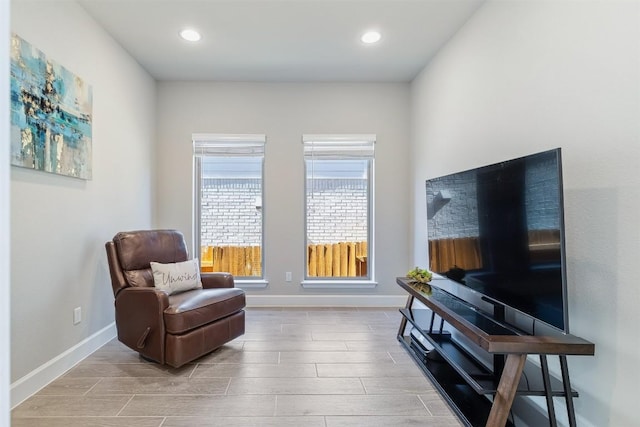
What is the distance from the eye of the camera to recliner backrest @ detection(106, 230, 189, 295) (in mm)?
2482

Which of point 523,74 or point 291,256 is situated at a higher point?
point 523,74

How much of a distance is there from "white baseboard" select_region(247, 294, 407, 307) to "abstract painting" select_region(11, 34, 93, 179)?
7.27 feet

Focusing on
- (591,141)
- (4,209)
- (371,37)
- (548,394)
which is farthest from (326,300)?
(4,209)

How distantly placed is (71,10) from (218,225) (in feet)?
7.81

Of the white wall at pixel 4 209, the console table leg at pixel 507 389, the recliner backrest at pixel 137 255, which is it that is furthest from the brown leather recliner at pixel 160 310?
the console table leg at pixel 507 389

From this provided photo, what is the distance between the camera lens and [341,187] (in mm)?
3994

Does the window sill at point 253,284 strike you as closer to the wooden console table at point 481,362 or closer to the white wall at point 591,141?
the wooden console table at point 481,362

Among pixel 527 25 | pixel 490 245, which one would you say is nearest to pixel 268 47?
pixel 527 25

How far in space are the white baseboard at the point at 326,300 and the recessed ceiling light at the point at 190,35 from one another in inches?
109

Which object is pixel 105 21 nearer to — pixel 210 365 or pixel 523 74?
pixel 210 365

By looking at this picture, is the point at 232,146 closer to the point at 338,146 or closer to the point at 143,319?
the point at 338,146

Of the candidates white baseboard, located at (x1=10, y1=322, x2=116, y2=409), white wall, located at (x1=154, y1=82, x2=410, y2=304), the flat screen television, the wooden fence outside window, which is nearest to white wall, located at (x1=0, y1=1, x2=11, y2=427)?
the flat screen television

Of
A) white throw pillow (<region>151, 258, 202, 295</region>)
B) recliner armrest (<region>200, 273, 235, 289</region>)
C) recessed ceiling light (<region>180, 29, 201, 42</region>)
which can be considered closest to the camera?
white throw pillow (<region>151, 258, 202, 295</region>)

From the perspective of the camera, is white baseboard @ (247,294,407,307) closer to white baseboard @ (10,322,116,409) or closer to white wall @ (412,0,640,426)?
white baseboard @ (10,322,116,409)
